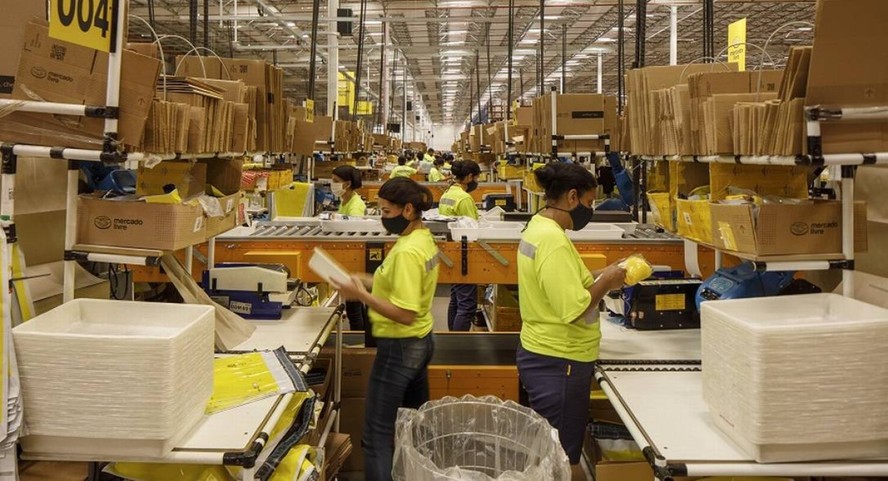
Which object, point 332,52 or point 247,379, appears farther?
point 332,52

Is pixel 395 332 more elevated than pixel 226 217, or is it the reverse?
pixel 226 217

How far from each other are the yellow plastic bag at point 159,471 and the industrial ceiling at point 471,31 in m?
8.72

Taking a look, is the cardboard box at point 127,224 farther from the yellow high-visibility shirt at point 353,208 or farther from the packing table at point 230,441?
the yellow high-visibility shirt at point 353,208

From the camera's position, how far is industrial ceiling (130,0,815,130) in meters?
13.7

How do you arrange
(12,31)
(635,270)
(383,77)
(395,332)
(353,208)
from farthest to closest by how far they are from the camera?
(383,77)
(353,208)
(395,332)
(635,270)
(12,31)

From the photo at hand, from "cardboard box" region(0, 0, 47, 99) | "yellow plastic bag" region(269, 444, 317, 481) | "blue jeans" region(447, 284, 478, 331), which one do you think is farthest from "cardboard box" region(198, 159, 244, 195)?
"blue jeans" region(447, 284, 478, 331)

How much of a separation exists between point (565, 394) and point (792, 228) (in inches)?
45.1

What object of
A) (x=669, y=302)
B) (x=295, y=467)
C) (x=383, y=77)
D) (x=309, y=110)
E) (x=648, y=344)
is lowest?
(x=295, y=467)

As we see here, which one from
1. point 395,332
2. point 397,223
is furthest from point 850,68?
point 395,332

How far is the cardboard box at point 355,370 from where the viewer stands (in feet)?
14.6

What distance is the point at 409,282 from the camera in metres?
3.16

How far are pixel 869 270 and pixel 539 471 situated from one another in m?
1.90

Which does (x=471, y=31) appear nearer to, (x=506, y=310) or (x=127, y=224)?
(x=506, y=310)

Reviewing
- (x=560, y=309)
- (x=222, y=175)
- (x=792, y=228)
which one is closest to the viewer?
(x=792, y=228)
